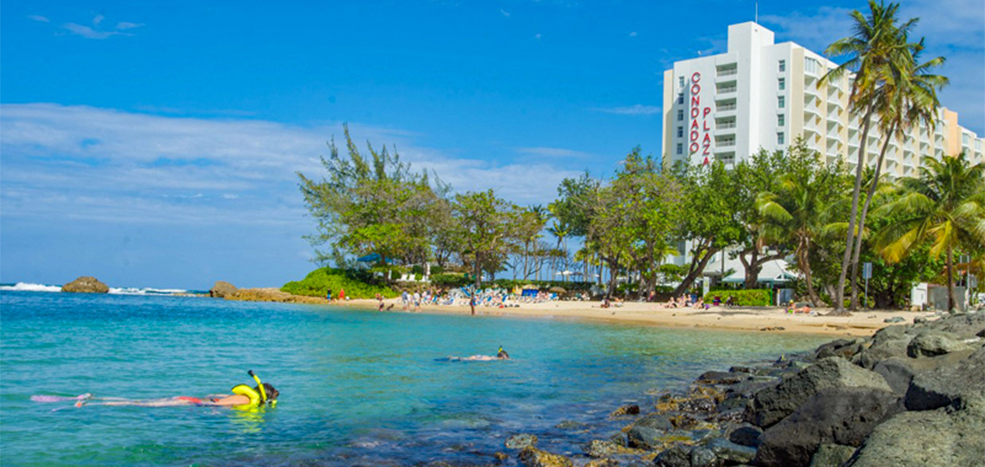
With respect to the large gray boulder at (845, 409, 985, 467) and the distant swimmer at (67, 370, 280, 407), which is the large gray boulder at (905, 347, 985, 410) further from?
the distant swimmer at (67, 370, 280, 407)

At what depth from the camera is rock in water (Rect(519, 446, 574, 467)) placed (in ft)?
25.9

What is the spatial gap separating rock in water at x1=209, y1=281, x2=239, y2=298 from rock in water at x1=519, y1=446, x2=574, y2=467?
207 ft

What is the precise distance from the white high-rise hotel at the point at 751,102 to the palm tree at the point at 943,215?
122ft

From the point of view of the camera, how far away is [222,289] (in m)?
67.6

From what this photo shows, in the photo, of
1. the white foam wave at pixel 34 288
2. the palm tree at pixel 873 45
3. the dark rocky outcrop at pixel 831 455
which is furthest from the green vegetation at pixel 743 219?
the white foam wave at pixel 34 288

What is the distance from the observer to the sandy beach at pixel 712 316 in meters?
29.1

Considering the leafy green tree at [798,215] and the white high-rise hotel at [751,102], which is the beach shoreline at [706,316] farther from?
the white high-rise hotel at [751,102]

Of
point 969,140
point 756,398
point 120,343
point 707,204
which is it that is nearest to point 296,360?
A: point 120,343

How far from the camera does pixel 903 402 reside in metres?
5.78

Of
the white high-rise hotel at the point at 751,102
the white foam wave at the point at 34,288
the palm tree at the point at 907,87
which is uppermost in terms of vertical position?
the white high-rise hotel at the point at 751,102

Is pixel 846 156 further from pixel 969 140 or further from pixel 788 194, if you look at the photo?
pixel 788 194

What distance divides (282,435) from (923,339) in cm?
878

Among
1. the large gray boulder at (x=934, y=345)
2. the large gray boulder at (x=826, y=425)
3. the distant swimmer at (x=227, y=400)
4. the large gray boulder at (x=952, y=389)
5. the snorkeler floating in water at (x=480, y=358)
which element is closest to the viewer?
the large gray boulder at (x=952, y=389)

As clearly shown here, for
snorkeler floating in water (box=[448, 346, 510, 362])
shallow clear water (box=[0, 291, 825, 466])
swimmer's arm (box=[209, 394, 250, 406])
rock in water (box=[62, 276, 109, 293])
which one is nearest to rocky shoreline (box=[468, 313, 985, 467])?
shallow clear water (box=[0, 291, 825, 466])
